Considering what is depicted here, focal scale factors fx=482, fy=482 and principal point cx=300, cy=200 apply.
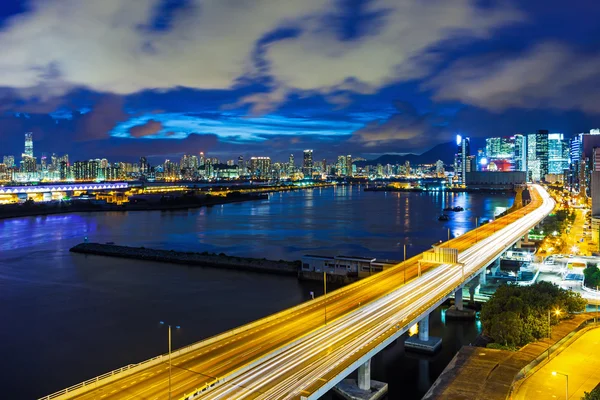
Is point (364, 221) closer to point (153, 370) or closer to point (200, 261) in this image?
point (200, 261)

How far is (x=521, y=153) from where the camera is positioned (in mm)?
99500

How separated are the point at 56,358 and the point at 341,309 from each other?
532 centimetres

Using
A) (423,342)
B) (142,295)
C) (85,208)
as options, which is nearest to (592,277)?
(423,342)

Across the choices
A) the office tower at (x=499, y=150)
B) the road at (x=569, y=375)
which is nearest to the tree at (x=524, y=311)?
the road at (x=569, y=375)

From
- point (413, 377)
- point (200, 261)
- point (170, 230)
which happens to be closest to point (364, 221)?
point (170, 230)

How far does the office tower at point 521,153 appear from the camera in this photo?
9794cm

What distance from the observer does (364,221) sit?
3030cm

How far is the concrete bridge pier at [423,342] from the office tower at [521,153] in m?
97.7

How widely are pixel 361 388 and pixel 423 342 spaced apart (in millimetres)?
2469

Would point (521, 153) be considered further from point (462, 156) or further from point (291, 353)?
point (291, 353)

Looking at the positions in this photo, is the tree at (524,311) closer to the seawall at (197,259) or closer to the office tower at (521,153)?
the seawall at (197,259)

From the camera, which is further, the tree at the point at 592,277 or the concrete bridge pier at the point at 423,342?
the tree at the point at 592,277

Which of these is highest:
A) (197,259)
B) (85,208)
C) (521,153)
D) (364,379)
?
(521,153)

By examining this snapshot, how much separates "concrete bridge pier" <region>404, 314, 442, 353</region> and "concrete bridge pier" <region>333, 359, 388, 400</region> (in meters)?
1.96
